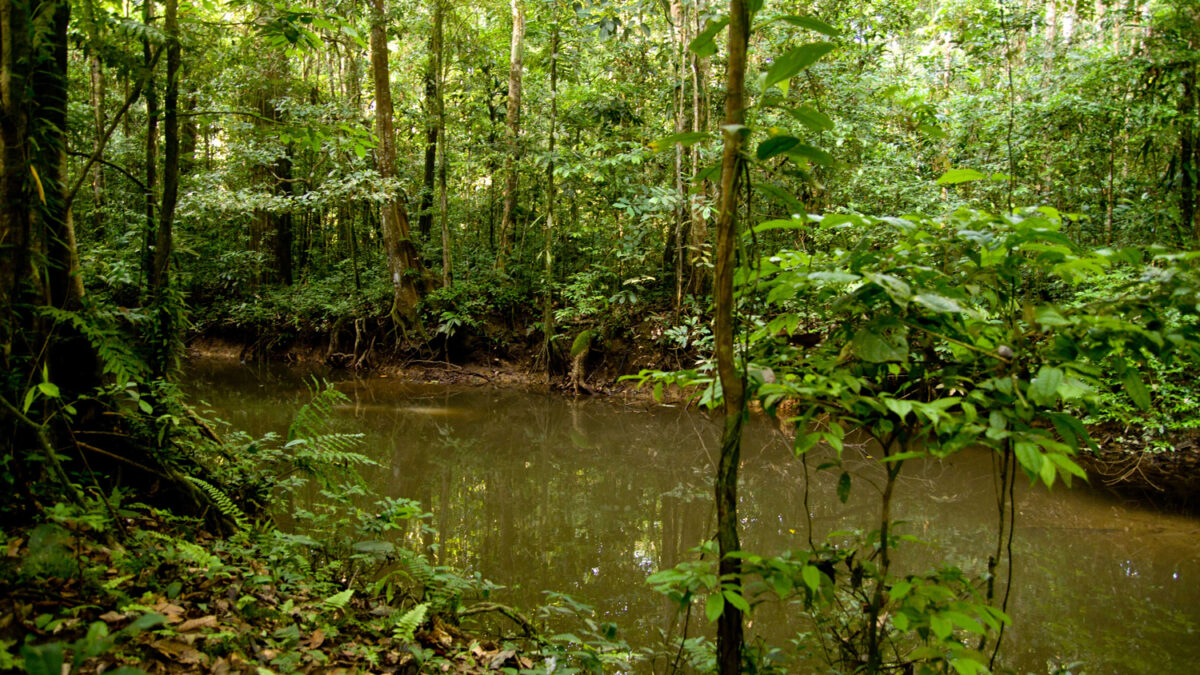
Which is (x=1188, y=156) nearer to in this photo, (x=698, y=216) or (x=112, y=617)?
(x=698, y=216)

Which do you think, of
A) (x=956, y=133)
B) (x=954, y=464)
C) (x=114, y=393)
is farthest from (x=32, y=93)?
(x=956, y=133)

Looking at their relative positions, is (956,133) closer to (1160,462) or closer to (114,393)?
(1160,462)

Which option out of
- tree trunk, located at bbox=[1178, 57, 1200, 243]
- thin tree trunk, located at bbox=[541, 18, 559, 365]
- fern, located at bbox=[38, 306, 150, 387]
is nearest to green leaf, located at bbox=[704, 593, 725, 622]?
fern, located at bbox=[38, 306, 150, 387]

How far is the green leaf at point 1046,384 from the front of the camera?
1.10 m

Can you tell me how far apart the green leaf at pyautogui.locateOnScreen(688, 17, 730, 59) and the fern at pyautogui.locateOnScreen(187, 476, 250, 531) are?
8.34ft

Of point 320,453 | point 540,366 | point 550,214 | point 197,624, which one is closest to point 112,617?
point 197,624

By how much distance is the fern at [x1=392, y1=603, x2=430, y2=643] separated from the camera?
198 centimetres

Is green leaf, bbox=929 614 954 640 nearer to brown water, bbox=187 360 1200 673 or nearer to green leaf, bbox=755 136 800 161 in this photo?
green leaf, bbox=755 136 800 161

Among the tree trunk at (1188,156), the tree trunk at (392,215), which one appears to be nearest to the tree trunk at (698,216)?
the tree trunk at (392,215)

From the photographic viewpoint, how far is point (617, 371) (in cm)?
949

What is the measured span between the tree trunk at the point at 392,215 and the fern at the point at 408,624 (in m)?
8.36

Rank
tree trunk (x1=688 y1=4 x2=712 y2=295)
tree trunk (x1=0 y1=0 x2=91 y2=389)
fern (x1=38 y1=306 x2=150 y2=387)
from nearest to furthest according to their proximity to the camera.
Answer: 1. tree trunk (x1=0 y1=0 x2=91 y2=389)
2. fern (x1=38 y1=306 x2=150 y2=387)
3. tree trunk (x1=688 y1=4 x2=712 y2=295)

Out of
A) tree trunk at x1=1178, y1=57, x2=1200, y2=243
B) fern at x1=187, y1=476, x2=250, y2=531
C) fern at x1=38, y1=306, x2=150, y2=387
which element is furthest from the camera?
tree trunk at x1=1178, y1=57, x2=1200, y2=243

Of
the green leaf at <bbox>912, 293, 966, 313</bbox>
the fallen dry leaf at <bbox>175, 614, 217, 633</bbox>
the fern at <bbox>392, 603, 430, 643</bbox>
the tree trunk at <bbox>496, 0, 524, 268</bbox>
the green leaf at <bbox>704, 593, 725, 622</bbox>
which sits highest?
the tree trunk at <bbox>496, 0, 524, 268</bbox>
